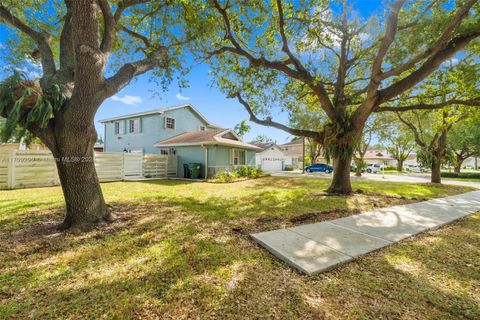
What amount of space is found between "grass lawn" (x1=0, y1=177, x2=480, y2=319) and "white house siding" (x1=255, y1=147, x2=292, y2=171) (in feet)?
93.6

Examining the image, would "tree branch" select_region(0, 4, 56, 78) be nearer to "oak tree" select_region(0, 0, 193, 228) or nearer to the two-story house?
"oak tree" select_region(0, 0, 193, 228)

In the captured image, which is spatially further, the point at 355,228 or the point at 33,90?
the point at 355,228

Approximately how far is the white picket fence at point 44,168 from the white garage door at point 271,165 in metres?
21.2

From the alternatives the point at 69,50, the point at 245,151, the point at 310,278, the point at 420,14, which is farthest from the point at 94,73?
the point at 245,151

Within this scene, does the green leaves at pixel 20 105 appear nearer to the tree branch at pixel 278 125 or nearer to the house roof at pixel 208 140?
the tree branch at pixel 278 125

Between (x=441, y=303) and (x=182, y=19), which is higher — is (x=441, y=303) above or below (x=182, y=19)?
below

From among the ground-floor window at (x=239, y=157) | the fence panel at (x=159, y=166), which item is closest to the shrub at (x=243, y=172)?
the ground-floor window at (x=239, y=157)

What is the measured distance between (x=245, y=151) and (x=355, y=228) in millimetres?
14982

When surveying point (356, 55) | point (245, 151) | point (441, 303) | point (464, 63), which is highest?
point (356, 55)

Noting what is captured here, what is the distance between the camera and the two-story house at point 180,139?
15555 millimetres

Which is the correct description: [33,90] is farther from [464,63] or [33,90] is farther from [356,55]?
[464,63]

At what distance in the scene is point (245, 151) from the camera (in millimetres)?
18984

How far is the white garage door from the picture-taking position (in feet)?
109

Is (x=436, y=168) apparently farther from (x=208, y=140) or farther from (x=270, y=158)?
(x=270, y=158)
